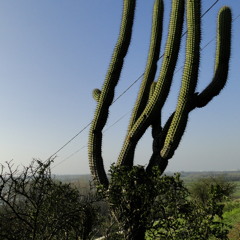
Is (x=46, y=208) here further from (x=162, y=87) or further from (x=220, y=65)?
(x=220, y=65)

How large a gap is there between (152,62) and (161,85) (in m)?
1.56

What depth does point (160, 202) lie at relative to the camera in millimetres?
5711

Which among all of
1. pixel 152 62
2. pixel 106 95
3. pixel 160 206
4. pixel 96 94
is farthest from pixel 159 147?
pixel 160 206

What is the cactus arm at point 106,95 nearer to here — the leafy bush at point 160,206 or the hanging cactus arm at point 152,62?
the hanging cactus arm at point 152,62

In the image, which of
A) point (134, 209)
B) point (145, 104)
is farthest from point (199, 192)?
point (134, 209)

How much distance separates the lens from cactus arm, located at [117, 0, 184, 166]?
27.4 ft

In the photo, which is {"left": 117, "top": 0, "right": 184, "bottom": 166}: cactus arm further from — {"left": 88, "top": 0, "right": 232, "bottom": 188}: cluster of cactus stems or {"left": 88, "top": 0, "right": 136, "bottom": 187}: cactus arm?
{"left": 88, "top": 0, "right": 136, "bottom": 187}: cactus arm

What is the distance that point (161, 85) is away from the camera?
8.32m

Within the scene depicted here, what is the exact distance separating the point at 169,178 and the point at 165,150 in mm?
2426

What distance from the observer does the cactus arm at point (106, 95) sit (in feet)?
30.2

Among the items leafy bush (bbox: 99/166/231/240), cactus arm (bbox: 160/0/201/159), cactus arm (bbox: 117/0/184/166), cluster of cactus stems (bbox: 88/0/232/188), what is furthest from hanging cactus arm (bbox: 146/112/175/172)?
leafy bush (bbox: 99/166/231/240)

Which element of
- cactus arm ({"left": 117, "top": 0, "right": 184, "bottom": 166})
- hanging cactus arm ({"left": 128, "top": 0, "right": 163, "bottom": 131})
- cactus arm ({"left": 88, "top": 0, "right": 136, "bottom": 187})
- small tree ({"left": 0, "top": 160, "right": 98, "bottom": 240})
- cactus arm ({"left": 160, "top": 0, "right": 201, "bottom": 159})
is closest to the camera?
small tree ({"left": 0, "top": 160, "right": 98, "bottom": 240})

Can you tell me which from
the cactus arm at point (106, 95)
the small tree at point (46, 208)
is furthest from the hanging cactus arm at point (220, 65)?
the small tree at point (46, 208)

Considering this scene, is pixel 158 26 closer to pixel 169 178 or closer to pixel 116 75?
pixel 116 75
